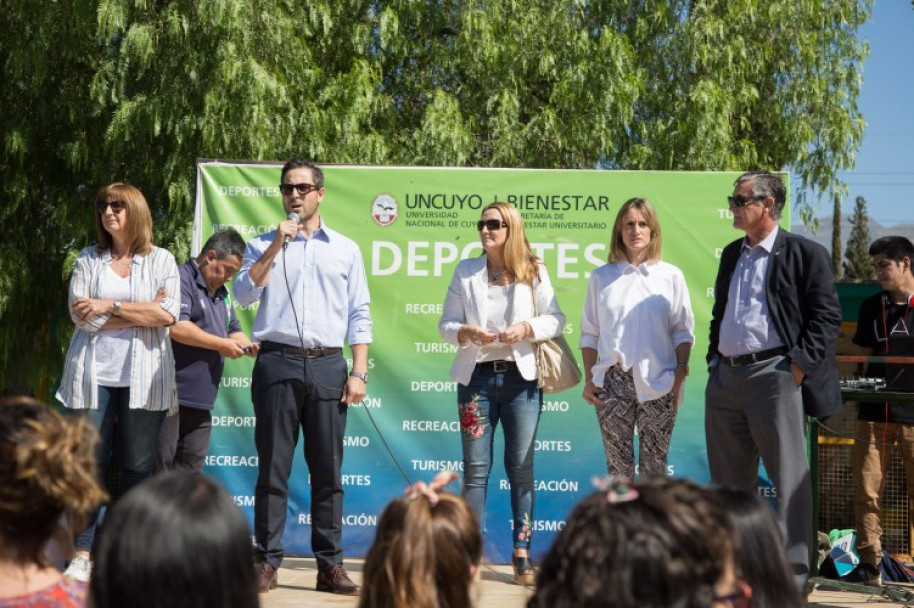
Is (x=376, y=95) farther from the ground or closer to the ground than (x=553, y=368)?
farther from the ground

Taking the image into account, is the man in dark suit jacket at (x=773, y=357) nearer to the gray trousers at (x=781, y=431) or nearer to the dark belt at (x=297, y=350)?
the gray trousers at (x=781, y=431)

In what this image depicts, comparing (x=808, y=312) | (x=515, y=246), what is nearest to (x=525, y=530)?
(x=515, y=246)

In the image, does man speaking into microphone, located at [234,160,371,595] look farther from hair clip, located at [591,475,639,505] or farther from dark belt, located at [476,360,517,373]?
hair clip, located at [591,475,639,505]

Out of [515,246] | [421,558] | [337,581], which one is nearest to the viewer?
[421,558]

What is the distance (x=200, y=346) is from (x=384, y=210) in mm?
1433

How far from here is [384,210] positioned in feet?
21.7

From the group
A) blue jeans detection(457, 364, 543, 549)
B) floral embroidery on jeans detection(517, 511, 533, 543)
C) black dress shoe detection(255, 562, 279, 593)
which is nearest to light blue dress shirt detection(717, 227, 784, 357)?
blue jeans detection(457, 364, 543, 549)

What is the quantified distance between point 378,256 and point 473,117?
5.88m

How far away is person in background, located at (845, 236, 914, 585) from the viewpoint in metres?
6.30

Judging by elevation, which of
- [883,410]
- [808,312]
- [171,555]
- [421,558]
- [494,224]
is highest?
[494,224]

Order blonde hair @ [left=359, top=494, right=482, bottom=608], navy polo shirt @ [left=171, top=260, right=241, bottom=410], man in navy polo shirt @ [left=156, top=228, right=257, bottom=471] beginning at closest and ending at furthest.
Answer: blonde hair @ [left=359, top=494, right=482, bottom=608]
man in navy polo shirt @ [left=156, top=228, right=257, bottom=471]
navy polo shirt @ [left=171, top=260, right=241, bottom=410]

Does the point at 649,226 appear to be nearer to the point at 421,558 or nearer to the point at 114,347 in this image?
the point at 114,347

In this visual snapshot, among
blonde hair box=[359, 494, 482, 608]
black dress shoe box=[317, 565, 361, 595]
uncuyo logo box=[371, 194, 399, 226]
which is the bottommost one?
black dress shoe box=[317, 565, 361, 595]

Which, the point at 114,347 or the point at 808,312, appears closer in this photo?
the point at 808,312
